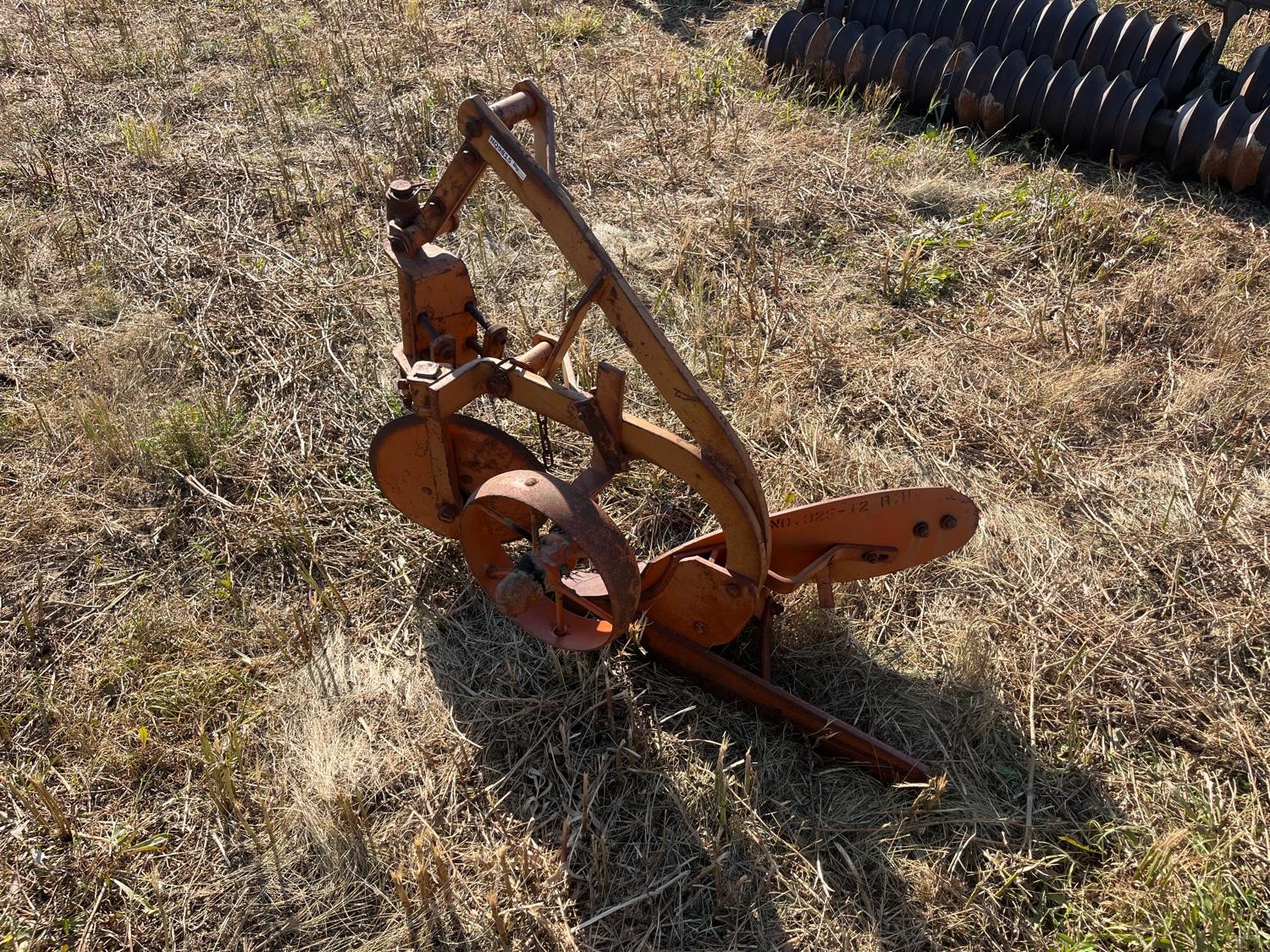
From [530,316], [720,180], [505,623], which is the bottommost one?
[505,623]

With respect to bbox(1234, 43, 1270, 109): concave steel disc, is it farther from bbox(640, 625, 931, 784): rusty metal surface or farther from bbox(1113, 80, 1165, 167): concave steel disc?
bbox(640, 625, 931, 784): rusty metal surface

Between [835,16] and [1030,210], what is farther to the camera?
[835,16]

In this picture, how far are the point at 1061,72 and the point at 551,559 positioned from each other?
4691 mm

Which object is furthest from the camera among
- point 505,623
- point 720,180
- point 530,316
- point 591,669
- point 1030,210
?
point 720,180

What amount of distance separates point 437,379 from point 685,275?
7.32 feet

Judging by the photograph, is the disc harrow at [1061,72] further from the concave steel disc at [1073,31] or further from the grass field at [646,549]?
the grass field at [646,549]

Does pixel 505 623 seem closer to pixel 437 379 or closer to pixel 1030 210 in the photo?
pixel 437 379

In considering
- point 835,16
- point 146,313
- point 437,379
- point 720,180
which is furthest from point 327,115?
point 437,379

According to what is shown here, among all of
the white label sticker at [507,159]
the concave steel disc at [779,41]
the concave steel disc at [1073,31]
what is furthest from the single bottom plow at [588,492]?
the concave steel disc at [1073,31]

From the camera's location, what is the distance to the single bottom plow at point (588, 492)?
255cm

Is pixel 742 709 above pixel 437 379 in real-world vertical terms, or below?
below

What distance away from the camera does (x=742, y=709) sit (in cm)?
296

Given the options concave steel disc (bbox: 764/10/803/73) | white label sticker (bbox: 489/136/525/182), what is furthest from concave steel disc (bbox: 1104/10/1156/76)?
white label sticker (bbox: 489/136/525/182)

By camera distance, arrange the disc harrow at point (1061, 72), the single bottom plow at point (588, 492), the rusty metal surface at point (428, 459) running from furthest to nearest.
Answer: the disc harrow at point (1061, 72), the rusty metal surface at point (428, 459), the single bottom plow at point (588, 492)
